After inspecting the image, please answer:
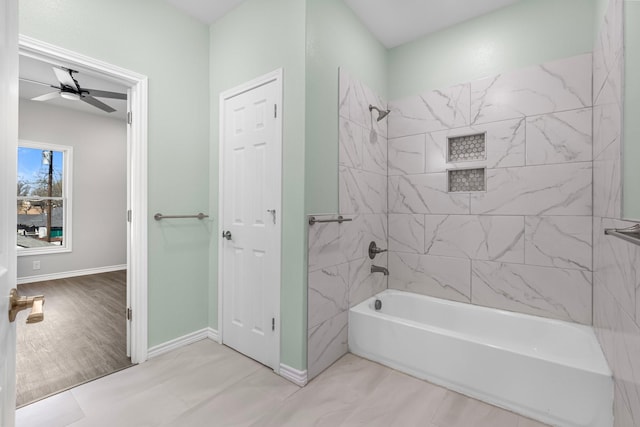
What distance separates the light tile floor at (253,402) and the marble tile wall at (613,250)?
0.58 m

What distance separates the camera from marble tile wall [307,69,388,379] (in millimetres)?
2051

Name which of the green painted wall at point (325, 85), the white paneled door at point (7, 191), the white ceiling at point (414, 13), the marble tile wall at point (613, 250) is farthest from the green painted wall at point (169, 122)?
the marble tile wall at point (613, 250)

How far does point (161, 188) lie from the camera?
7.41ft

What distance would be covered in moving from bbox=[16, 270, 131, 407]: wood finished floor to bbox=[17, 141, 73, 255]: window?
1045 millimetres

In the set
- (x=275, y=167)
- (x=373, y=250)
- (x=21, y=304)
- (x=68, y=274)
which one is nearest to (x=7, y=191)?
(x=21, y=304)

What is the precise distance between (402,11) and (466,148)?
48.2 inches

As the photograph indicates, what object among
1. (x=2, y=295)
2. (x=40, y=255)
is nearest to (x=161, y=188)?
(x=2, y=295)

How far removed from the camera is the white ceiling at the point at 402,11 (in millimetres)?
2281

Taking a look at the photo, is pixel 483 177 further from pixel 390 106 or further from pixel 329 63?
pixel 329 63

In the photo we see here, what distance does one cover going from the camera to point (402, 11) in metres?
2.37

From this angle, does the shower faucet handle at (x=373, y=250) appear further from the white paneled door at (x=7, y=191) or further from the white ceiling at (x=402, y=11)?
the white paneled door at (x=7, y=191)

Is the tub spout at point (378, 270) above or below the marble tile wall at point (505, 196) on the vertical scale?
below

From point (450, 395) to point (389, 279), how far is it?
3.86 ft

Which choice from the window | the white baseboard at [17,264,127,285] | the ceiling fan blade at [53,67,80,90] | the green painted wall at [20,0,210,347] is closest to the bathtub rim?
the green painted wall at [20,0,210,347]
